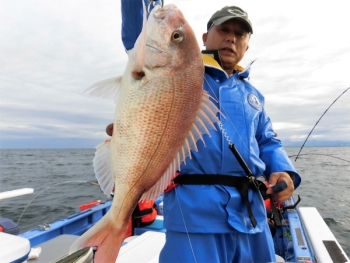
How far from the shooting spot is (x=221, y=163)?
1971 millimetres

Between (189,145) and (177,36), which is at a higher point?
(177,36)

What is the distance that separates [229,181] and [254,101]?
697 mm

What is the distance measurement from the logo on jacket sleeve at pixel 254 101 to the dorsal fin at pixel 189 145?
88 cm

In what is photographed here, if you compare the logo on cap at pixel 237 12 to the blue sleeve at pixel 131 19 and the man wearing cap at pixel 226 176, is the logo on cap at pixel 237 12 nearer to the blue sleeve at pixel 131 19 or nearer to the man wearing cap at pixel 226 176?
the man wearing cap at pixel 226 176

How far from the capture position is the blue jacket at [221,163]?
73.4 inches

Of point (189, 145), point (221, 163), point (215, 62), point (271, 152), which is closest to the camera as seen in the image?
point (189, 145)

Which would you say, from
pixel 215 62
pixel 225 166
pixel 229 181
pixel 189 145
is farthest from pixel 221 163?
pixel 215 62

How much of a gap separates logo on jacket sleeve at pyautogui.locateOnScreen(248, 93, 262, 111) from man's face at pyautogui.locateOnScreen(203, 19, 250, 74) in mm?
315

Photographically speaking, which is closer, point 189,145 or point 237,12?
point 189,145

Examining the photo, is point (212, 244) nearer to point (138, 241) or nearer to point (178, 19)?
point (178, 19)

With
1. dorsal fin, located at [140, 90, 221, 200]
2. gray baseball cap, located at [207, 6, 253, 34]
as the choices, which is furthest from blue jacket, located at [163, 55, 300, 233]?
dorsal fin, located at [140, 90, 221, 200]

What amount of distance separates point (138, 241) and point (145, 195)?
89.2 inches

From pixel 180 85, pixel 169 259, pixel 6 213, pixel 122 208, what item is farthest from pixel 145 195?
pixel 6 213

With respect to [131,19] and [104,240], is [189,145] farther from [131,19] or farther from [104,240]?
[131,19]
